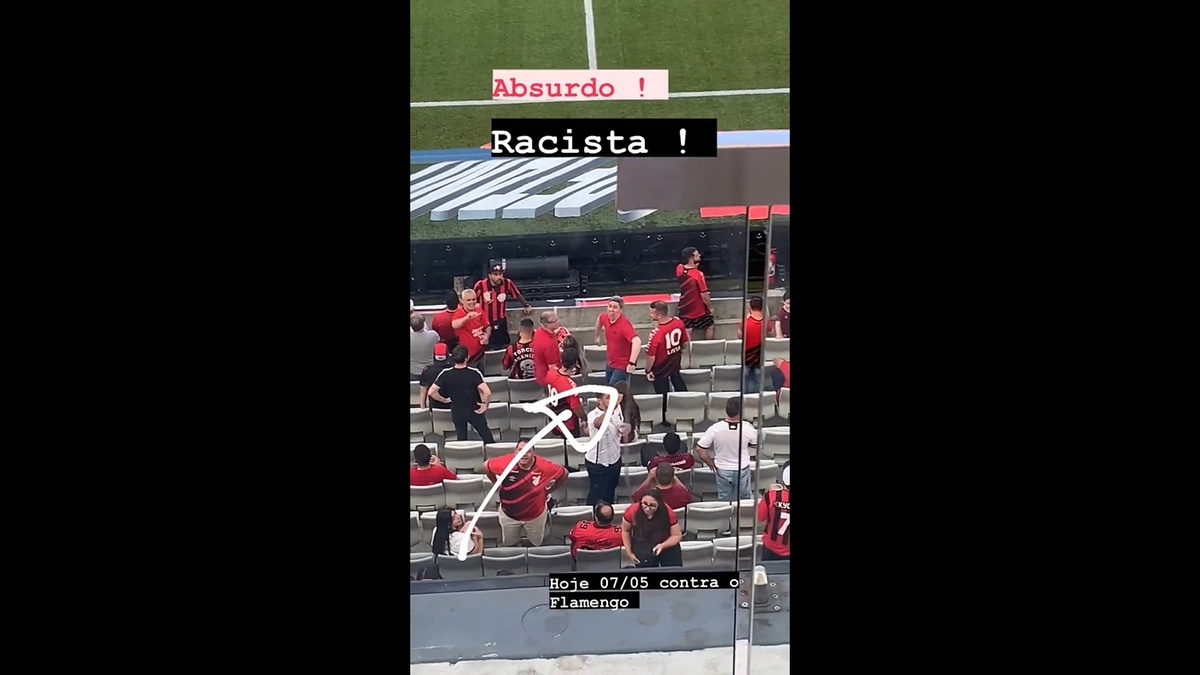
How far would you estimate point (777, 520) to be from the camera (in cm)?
420

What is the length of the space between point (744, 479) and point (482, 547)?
37.1 inches

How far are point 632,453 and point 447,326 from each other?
30.6 inches

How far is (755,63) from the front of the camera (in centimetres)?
402

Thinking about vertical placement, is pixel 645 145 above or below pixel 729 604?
above

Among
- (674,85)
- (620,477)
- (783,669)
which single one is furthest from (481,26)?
(783,669)

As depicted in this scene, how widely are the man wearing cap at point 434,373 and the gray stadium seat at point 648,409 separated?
0.66 meters

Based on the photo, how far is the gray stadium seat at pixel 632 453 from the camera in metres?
4.19

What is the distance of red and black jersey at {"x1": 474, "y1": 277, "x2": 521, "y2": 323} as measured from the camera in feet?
13.5

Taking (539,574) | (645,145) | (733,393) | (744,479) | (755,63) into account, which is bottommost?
(539,574)

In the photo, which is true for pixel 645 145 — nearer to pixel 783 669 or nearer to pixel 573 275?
pixel 573 275

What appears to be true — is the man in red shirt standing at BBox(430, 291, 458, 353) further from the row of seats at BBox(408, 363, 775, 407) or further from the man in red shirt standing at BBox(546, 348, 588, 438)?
the man in red shirt standing at BBox(546, 348, 588, 438)

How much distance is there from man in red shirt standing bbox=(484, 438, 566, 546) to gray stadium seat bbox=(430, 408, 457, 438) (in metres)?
0.17

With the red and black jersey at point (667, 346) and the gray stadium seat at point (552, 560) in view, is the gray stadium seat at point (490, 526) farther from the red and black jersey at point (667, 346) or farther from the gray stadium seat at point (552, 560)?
the red and black jersey at point (667, 346)

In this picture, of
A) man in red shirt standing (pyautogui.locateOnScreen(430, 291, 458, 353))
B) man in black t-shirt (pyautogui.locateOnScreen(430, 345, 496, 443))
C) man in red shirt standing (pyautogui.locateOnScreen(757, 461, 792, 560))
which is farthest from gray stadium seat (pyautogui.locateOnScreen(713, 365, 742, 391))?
man in red shirt standing (pyautogui.locateOnScreen(430, 291, 458, 353))
